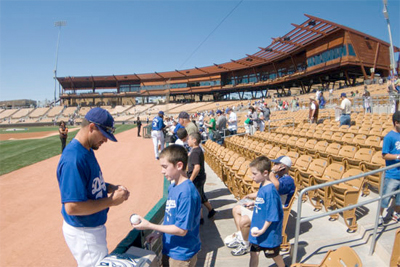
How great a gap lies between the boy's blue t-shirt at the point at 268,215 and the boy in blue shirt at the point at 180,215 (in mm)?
786

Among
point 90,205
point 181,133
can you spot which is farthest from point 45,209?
point 90,205

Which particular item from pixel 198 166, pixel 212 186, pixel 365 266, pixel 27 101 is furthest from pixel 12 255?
pixel 27 101

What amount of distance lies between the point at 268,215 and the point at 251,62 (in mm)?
50433

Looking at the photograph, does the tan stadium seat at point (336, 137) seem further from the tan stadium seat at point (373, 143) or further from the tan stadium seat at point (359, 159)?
the tan stadium seat at point (359, 159)

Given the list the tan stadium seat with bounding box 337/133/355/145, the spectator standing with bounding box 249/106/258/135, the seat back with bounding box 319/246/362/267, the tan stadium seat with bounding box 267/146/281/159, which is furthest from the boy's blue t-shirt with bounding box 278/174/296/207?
the spectator standing with bounding box 249/106/258/135

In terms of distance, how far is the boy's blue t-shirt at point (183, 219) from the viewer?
2184 mm

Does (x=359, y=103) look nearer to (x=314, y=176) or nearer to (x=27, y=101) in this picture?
(x=314, y=176)

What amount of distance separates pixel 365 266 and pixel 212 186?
4693 mm

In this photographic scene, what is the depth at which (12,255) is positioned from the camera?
185 inches

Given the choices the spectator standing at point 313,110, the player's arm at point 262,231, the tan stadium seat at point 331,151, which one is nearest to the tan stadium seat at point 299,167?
the tan stadium seat at point 331,151

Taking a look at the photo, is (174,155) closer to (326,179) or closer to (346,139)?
(326,179)

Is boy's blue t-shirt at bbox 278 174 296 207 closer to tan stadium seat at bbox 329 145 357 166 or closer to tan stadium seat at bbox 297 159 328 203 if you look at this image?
tan stadium seat at bbox 297 159 328 203

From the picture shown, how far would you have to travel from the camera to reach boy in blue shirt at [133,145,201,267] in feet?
7.11

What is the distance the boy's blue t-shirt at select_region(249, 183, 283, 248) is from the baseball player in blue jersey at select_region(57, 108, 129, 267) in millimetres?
1499
